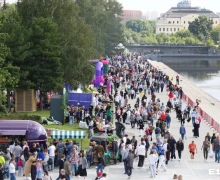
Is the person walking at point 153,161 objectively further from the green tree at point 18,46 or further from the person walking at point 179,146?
the green tree at point 18,46

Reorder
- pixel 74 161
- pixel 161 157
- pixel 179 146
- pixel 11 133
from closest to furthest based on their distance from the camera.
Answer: pixel 74 161, pixel 161 157, pixel 11 133, pixel 179 146

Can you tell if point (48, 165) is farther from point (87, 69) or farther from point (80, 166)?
point (87, 69)

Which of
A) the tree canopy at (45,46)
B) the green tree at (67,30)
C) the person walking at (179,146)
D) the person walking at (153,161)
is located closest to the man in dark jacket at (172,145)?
the person walking at (179,146)

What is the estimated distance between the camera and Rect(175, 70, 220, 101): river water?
93588 millimetres

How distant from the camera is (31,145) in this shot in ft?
102

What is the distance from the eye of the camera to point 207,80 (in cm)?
11681

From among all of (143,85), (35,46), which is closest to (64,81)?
(35,46)

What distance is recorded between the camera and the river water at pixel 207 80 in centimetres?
9359

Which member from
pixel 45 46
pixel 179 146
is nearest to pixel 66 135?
pixel 179 146

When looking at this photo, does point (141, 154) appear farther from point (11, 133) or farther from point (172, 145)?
point (11, 133)

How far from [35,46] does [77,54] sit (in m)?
5.49

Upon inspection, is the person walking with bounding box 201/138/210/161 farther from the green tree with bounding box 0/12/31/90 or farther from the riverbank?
the green tree with bounding box 0/12/31/90

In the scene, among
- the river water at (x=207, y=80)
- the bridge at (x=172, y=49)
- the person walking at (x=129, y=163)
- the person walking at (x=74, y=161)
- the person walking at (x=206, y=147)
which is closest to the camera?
the person walking at (x=74, y=161)

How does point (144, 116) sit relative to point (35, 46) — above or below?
below
